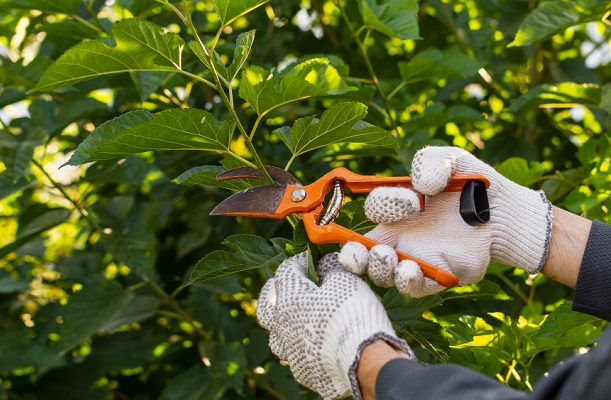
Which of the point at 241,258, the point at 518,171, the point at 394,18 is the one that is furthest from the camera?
the point at 394,18

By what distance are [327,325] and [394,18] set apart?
978 millimetres

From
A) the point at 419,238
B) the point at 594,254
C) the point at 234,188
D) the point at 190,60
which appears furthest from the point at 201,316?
the point at 594,254

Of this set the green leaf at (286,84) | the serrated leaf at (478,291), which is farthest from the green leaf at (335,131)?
the serrated leaf at (478,291)

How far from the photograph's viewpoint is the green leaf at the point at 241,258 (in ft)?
4.74

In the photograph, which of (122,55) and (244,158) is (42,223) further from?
(122,55)

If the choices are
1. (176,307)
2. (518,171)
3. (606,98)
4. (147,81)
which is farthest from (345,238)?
(176,307)

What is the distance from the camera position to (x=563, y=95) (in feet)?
6.57

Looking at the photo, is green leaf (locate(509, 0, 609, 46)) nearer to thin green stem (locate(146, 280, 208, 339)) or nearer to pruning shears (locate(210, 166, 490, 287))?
pruning shears (locate(210, 166, 490, 287))

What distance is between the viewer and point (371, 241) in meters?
1.31

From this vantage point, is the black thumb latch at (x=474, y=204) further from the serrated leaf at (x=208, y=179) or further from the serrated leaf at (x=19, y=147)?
the serrated leaf at (x=19, y=147)

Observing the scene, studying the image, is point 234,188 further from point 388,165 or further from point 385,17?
point 388,165

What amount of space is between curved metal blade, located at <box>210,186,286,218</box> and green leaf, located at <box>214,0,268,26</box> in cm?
30

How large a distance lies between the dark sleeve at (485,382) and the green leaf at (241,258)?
1.38 ft

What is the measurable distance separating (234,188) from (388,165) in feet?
3.18
